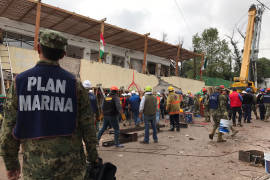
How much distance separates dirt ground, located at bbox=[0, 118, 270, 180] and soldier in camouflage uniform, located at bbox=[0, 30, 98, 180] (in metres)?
2.63

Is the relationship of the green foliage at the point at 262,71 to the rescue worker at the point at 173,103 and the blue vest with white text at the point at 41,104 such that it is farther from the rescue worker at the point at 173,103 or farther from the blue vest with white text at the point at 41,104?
the blue vest with white text at the point at 41,104

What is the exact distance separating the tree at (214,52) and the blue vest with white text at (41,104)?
36495mm

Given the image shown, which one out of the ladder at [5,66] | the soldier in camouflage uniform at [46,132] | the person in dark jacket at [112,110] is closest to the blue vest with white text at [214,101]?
the person in dark jacket at [112,110]

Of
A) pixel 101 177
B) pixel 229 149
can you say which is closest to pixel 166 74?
pixel 229 149

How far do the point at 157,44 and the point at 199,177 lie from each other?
1539cm

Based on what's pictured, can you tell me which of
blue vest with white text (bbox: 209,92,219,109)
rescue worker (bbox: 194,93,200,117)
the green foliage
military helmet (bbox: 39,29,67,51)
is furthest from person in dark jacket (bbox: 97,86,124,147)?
the green foliage

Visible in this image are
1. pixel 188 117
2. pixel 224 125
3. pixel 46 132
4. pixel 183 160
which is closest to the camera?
pixel 46 132

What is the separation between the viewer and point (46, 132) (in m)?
1.56

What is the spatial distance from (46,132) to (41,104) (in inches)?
8.8

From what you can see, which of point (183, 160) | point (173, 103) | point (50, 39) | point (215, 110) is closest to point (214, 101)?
point (215, 110)

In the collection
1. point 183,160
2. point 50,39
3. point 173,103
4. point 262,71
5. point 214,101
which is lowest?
point 183,160

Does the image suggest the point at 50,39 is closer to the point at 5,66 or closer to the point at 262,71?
the point at 5,66

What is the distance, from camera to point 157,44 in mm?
18266

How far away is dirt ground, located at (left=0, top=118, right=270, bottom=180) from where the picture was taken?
418cm
